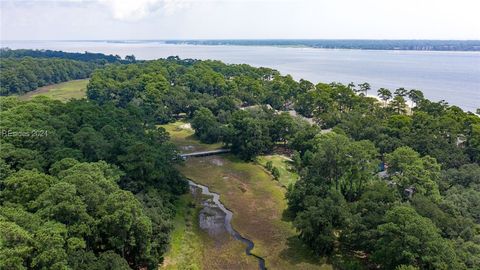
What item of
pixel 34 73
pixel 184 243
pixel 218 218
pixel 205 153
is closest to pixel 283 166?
pixel 205 153

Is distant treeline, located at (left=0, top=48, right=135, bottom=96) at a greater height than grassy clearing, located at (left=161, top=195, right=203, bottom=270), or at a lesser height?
greater

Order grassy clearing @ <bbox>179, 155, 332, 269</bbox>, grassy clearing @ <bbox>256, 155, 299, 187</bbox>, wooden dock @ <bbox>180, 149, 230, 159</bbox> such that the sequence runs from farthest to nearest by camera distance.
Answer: wooden dock @ <bbox>180, 149, 230, 159</bbox>, grassy clearing @ <bbox>256, 155, 299, 187</bbox>, grassy clearing @ <bbox>179, 155, 332, 269</bbox>

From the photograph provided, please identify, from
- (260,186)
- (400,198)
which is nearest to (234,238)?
(260,186)

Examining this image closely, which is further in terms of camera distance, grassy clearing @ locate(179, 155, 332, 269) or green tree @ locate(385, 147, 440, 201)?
green tree @ locate(385, 147, 440, 201)

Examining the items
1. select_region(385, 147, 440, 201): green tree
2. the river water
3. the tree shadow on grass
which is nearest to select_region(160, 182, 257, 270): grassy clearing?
the river water

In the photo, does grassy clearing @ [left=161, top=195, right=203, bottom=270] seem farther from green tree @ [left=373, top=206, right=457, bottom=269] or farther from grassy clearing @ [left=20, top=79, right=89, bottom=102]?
grassy clearing @ [left=20, top=79, right=89, bottom=102]

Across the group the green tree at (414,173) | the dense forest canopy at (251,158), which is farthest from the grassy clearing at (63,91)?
the green tree at (414,173)
